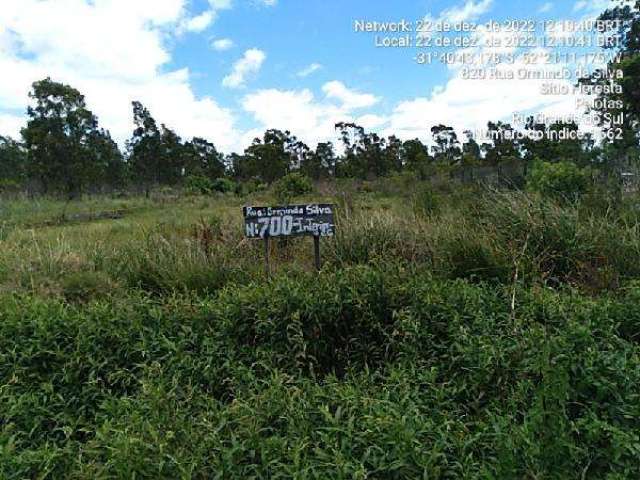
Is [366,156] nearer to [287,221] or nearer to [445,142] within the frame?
[445,142]

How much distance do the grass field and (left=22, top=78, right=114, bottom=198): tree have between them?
18437 mm

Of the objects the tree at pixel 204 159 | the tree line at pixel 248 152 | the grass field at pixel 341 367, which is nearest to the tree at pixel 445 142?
the tree line at pixel 248 152

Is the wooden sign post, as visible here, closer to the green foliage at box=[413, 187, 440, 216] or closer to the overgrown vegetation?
the overgrown vegetation

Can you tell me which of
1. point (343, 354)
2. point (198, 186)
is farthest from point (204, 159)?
point (343, 354)

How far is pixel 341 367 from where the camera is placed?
8.03 feet

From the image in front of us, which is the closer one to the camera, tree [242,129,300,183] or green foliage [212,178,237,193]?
green foliage [212,178,237,193]

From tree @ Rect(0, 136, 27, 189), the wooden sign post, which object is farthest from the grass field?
tree @ Rect(0, 136, 27, 189)

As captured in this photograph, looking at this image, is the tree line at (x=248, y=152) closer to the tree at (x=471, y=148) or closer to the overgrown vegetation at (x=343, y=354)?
the tree at (x=471, y=148)

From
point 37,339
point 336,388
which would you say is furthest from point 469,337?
point 37,339

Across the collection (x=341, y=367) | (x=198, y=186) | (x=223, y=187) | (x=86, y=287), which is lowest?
(x=341, y=367)

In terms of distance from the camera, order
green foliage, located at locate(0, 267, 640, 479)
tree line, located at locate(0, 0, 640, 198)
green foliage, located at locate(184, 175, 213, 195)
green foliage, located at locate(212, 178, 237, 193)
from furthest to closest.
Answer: green foliage, located at locate(212, 178, 237, 193)
green foliage, located at locate(184, 175, 213, 195)
tree line, located at locate(0, 0, 640, 198)
green foliage, located at locate(0, 267, 640, 479)

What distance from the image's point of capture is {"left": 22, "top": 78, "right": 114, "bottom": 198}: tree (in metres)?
18.8

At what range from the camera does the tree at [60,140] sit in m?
18.8

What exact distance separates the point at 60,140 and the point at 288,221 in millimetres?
20396
